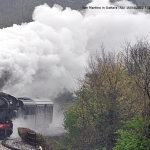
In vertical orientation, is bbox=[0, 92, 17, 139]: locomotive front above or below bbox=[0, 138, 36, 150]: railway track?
above

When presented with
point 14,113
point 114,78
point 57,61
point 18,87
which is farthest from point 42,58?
point 114,78

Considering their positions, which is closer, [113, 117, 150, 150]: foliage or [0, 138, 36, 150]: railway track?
[113, 117, 150, 150]: foliage

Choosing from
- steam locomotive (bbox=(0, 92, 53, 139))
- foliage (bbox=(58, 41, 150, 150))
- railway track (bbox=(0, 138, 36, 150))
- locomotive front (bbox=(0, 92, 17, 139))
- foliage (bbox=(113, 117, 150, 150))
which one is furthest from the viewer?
steam locomotive (bbox=(0, 92, 53, 139))

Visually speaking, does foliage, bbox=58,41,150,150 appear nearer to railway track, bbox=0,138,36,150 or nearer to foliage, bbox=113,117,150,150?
railway track, bbox=0,138,36,150

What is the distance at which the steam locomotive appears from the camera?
1872 cm

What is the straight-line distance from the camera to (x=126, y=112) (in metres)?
17.3

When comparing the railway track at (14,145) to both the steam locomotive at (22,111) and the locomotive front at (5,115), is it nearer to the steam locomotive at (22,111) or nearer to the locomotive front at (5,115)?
the locomotive front at (5,115)

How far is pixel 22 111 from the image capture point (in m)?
21.6

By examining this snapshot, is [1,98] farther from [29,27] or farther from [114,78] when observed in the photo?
[29,27]

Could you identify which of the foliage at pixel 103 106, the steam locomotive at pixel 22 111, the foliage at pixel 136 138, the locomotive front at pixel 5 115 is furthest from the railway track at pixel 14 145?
the foliage at pixel 136 138

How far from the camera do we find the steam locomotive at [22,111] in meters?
18.7

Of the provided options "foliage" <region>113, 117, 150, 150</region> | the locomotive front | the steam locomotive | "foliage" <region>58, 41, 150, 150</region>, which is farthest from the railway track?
"foliage" <region>113, 117, 150, 150</region>

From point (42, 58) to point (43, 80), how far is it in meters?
3.83

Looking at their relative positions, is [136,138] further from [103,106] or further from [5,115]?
[5,115]
